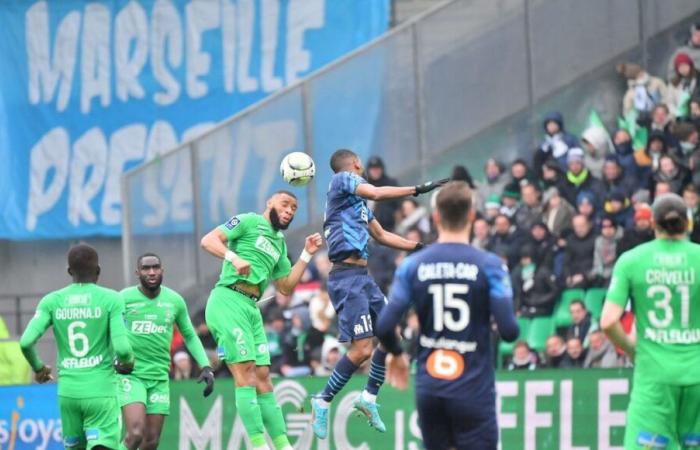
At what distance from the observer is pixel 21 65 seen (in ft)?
88.3

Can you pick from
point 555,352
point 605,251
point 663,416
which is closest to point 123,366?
point 663,416

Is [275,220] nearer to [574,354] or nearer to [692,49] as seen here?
[574,354]

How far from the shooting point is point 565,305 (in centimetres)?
2073

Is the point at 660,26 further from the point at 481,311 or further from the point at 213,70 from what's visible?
the point at 481,311

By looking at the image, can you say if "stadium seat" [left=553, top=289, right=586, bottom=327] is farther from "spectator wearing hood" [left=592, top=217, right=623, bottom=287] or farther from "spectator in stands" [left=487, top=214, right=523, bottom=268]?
"spectator in stands" [left=487, top=214, right=523, bottom=268]

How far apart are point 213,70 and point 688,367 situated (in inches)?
626

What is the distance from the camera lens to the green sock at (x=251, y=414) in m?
15.5

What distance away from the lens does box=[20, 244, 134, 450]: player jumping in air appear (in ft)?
45.6

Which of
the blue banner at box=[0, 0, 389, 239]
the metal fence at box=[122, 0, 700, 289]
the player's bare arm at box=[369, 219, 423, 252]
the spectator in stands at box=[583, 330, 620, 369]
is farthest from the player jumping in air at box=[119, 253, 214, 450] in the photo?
the blue banner at box=[0, 0, 389, 239]

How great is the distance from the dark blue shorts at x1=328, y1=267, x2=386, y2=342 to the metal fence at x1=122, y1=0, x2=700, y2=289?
725 centimetres

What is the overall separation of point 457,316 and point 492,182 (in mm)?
11442

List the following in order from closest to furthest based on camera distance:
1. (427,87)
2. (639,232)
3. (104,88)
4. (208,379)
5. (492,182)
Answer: (208,379)
(639,232)
(492,182)
(427,87)
(104,88)

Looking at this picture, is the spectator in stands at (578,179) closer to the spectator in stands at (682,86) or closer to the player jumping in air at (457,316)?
the spectator in stands at (682,86)

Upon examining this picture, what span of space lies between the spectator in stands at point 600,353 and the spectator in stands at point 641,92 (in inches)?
125
